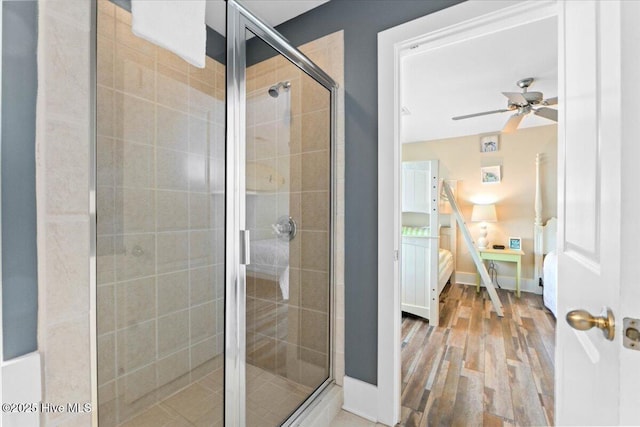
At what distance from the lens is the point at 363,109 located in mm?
1596

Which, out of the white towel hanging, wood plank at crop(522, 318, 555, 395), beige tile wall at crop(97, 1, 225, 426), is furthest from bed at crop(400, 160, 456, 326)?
the white towel hanging

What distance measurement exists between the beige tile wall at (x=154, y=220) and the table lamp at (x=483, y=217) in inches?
168

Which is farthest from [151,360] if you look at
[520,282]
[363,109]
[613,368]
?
[520,282]

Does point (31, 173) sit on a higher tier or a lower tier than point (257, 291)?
higher

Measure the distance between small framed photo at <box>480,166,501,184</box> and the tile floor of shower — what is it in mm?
4410

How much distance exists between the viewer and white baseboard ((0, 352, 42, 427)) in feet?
1.99

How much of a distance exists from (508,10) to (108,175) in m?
1.74

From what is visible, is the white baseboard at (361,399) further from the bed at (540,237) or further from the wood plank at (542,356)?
the bed at (540,237)

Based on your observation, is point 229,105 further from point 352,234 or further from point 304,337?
point 304,337

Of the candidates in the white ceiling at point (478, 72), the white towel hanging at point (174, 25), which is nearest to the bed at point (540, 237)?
the white ceiling at point (478, 72)

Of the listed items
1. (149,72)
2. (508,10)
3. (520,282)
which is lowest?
(520,282)

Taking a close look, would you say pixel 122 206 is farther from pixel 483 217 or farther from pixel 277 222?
pixel 483 217

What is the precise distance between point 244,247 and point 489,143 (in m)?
4.58

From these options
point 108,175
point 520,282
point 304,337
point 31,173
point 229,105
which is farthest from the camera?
point 520,282
